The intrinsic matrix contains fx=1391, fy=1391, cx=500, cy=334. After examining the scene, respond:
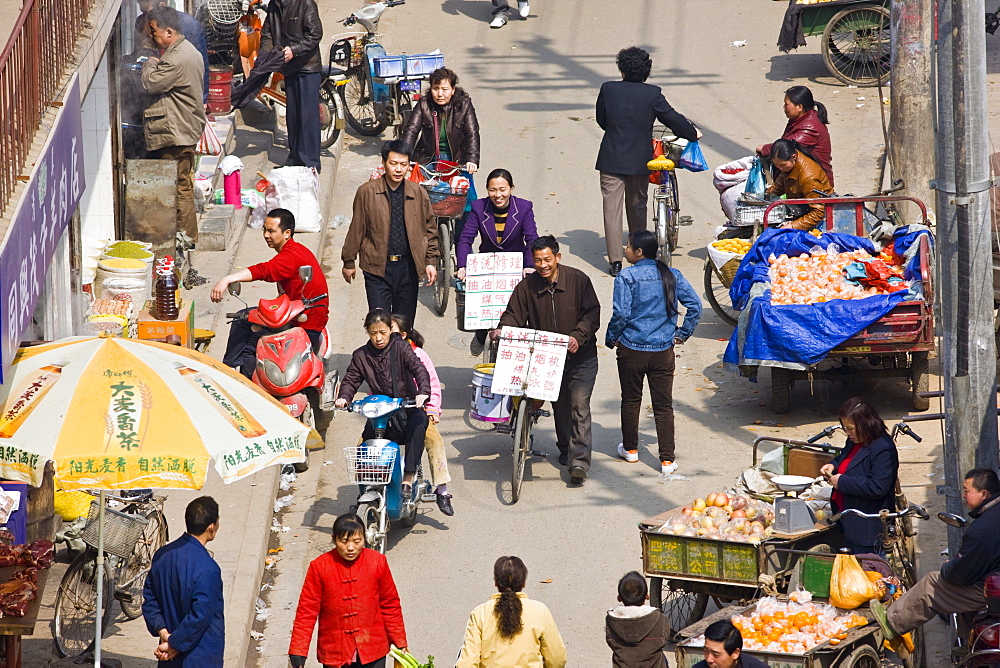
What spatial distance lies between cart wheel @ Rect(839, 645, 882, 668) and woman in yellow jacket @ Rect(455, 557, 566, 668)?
5.12ft

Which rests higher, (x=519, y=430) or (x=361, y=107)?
(x=361, y=107)

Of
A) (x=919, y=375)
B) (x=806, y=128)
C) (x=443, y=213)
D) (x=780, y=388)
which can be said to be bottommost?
(x=780, y=388)

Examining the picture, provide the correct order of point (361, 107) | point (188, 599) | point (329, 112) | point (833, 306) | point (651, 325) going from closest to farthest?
point (188, 599) → point (651, 325) → point (833, 306) → point (329, 112) → point (361, 107)

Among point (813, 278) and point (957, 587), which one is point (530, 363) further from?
point (957, 587)

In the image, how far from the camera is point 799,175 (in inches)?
506

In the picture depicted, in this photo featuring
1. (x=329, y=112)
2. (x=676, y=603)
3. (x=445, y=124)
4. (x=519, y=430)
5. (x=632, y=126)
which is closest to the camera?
(x=676, y=603)

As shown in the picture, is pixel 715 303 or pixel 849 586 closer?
pixel 849 586

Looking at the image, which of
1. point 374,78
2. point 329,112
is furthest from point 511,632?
point 329,112

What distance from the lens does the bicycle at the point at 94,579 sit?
25.7ft

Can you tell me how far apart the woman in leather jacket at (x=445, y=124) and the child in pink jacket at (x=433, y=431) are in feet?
14.3

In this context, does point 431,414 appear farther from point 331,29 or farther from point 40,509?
point 331,29

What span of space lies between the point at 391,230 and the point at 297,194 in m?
3.92

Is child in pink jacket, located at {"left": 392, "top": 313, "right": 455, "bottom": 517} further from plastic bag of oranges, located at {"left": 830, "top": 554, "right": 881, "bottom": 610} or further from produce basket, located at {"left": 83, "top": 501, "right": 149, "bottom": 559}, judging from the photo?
plastic bag of oranges, located at {"left": 830, "top": 554, "right": 881, "bottom": 610}

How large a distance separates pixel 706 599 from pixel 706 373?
4.65 meters
